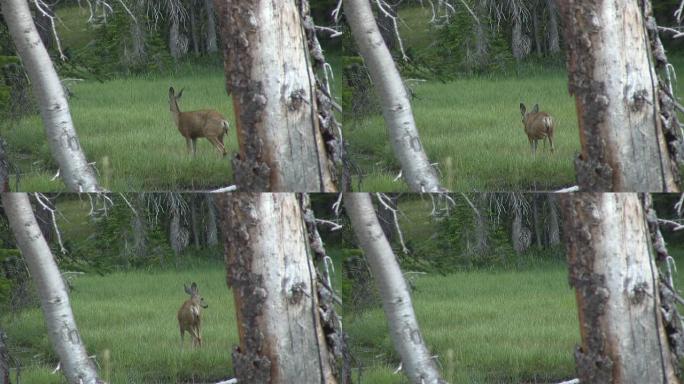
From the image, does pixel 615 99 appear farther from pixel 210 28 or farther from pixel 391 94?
pixel 210 28

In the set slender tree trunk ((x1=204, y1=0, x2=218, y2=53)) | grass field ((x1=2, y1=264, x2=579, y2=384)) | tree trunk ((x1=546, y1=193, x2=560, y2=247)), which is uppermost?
slender tree trunk ((x1=204, y1=0, x2=218, y2=53))

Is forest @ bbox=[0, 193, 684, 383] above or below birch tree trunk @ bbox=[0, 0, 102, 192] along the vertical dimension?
below

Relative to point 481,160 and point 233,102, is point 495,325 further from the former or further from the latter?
point 233,102

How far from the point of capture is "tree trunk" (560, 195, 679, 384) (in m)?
6.46

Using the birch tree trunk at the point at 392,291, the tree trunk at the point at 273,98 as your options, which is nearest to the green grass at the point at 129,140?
the tree trunk at the point at 273,98

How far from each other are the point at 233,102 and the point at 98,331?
142cm

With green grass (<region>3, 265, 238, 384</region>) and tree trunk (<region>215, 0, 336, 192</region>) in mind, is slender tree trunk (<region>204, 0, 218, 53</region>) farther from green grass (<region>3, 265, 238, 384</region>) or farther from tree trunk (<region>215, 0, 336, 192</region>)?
green grass (<region>3, 265, 238, 384</region>)

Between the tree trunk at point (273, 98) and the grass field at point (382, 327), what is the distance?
0.62 m

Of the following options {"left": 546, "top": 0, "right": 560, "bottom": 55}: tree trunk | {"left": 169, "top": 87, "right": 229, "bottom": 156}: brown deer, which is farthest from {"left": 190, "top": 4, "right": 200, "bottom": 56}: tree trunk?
{"left": 546, "top": 0, "right": 560, "bottom": 55}: tree trunk

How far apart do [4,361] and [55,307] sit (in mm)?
411

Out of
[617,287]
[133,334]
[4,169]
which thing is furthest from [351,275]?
[4,169]

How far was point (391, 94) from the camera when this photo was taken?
6660 millimetres

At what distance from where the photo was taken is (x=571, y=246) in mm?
6562

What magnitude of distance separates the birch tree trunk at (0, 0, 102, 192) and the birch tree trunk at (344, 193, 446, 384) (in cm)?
140
